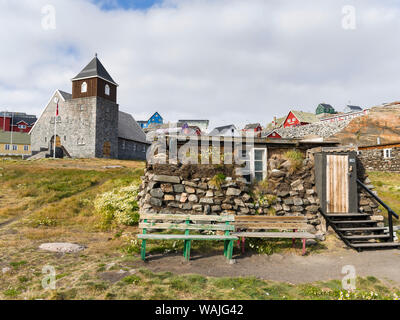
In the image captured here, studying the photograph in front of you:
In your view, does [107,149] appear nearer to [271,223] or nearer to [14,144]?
[271,223]

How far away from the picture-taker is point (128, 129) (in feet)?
136

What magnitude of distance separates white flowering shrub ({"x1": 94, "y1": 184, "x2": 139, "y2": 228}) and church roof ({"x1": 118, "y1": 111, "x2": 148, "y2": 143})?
28.0 m

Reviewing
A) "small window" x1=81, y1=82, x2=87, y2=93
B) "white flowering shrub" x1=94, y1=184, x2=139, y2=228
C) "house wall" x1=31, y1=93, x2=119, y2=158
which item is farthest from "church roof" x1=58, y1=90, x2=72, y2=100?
"white flowering shrub" x1=94, y1=184, x2=139, y2=228

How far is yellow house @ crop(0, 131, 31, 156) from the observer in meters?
53.1

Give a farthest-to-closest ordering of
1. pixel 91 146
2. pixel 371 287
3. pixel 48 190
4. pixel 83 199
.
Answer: pixel 91 146 → pixel 48 190 → pixel 83 199 → pixel 371 287

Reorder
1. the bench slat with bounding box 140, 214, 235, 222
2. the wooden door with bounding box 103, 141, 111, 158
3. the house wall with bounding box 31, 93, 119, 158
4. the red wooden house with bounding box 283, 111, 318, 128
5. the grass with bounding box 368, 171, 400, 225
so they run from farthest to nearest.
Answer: the red wooden house with bounding box 283, 111, 318, 128
the wooden door with bounding box 103, 141, 111, 158
the house wall with bounding box 31, 93, 119, 158
the grass with bounding box 368, 171, 400, 225
the bench slat with bounding box 140, 214, 235, 222

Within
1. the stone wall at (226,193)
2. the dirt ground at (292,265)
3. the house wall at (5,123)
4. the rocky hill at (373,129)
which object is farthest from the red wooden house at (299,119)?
the house wall at (5,123)

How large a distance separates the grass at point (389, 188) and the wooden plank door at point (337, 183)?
3094mm

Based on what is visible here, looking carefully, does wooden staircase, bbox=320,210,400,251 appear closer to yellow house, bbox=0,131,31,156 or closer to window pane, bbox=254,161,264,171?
window pane, bbox=254,161,264,171

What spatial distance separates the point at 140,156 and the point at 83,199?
3022 centimetres

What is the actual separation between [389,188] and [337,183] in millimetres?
10089
